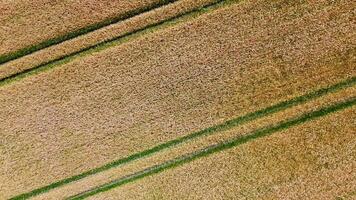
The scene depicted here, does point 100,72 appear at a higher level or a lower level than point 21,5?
lower

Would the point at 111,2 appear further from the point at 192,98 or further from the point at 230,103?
the point at 230,103

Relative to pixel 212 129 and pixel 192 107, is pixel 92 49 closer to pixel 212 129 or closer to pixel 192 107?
pixel 192 107

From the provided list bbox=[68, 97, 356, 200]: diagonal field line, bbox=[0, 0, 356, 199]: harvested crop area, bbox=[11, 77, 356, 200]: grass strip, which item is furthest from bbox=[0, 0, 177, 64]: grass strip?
bbox=[68, 97, 356, 200]: diagonal field line

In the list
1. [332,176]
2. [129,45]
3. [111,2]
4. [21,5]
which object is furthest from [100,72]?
[332,176]

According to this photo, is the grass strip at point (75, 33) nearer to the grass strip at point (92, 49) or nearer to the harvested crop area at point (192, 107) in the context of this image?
the harvested crop area at point (192, 107)

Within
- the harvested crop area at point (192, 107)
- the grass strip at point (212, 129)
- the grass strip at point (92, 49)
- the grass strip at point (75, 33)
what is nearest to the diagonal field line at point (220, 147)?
the harvested crop area at point (192, 107)
